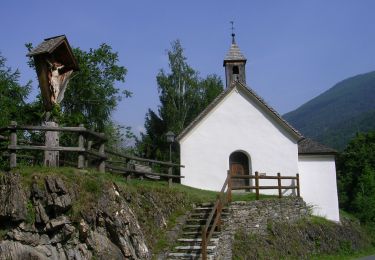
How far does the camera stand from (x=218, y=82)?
145ft

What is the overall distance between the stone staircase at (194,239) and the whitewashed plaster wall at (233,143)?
6.76 metres

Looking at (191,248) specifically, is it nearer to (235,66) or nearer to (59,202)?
(59,202)

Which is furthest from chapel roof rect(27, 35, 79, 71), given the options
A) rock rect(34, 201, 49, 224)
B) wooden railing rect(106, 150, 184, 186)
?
rock rect(34, 201, 49, 224)

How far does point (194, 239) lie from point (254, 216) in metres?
4.11

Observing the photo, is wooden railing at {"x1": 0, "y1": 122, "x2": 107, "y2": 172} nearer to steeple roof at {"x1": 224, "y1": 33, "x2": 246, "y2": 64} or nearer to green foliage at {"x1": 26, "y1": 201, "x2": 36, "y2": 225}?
green foliage at {"x1": 26, "y1": 201, "x2": 36, "y2": 225}

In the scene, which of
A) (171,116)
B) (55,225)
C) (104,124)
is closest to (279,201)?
(55,225)

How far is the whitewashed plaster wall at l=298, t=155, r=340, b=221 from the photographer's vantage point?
24406mm

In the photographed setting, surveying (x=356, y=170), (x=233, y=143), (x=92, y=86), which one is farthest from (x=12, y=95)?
(x=356, y=170)

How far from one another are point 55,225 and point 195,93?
3130 centimetres

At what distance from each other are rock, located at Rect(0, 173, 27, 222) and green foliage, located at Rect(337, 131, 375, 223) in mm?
31999

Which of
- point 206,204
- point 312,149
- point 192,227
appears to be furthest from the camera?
point 312,149

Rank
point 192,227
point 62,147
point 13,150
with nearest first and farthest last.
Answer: point 13,150 → point 62,147 → point 192,227

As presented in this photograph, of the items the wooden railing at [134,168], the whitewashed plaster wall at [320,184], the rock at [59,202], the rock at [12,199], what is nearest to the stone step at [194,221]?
the wooden railing at [134,168]

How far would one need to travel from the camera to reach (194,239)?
14.3m
